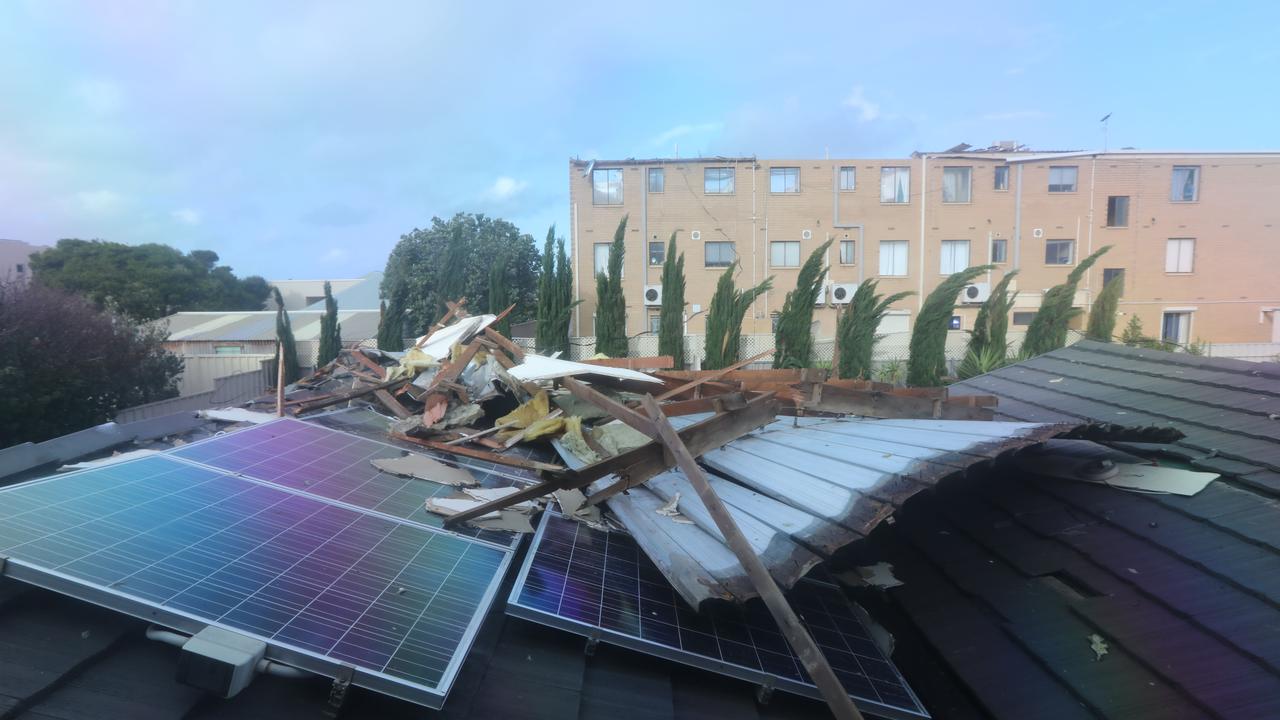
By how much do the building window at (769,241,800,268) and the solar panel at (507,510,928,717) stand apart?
24344mm

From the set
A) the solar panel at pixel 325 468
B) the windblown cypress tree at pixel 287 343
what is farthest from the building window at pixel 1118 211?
the windblown cypress tree at pixel 287 343

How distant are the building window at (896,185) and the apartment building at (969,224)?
48 mm

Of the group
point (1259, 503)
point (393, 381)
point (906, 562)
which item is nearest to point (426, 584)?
point (906, 562)

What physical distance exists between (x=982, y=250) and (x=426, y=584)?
94.7ft

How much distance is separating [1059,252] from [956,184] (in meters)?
5.43

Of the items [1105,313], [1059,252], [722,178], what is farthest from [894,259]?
[1105,313]

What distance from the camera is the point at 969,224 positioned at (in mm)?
26297

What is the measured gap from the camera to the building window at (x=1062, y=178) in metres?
26.1

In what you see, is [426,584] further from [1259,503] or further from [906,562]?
[1259,503]

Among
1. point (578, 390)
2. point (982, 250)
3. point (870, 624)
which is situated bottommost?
point (870, 624)

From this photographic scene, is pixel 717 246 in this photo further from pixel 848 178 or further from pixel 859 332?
pixel 859 332

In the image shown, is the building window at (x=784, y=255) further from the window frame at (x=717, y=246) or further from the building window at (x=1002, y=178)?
the building window at (x=1002, y=178)

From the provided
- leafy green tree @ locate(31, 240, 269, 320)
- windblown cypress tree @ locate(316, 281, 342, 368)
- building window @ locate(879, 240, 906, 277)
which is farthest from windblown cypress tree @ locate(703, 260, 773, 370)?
leafy green tree @ locate(31, 240, 269, 320)

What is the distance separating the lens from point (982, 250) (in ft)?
86.8
